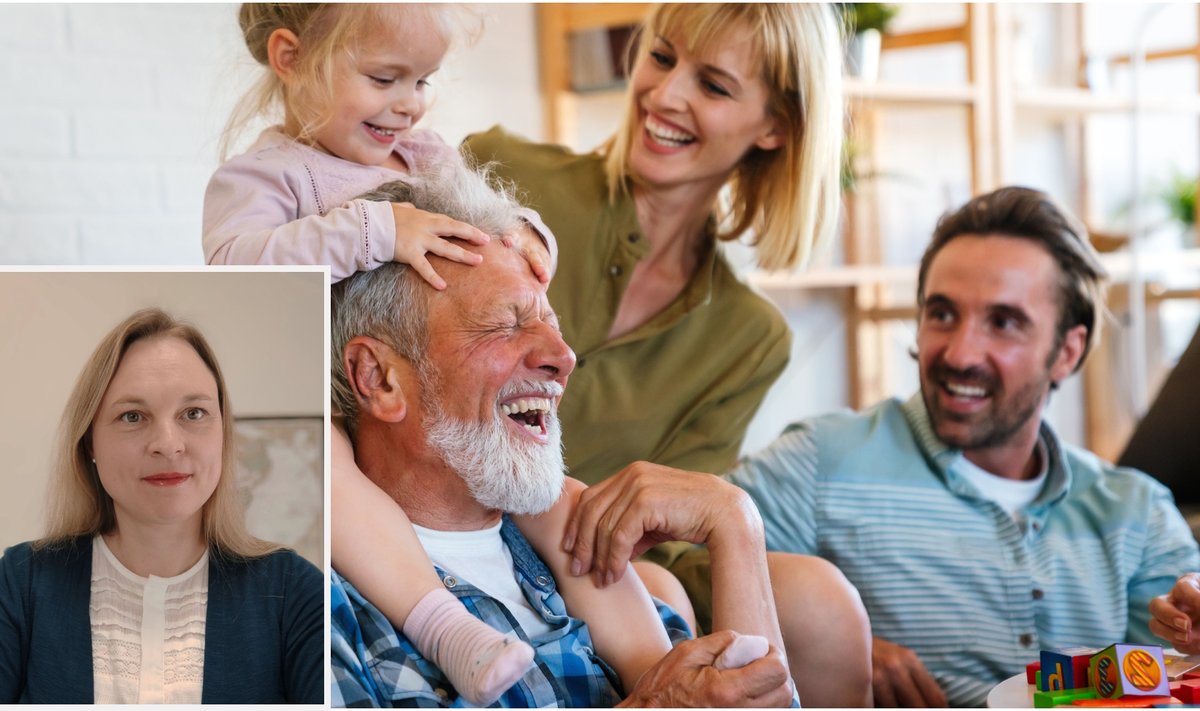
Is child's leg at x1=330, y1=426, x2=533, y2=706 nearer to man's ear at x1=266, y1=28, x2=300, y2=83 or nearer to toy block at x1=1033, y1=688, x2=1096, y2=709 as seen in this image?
man's ear at x1=266, y1=28, x2=300, y2=83

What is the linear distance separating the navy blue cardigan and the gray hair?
191 mm

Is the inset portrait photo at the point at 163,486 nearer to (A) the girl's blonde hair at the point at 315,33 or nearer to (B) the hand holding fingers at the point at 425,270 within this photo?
(B) the hand holding fingers at the point at 425,270

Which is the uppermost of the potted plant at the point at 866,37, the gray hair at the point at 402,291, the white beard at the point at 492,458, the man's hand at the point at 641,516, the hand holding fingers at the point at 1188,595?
the potted plant at the point at 866,37

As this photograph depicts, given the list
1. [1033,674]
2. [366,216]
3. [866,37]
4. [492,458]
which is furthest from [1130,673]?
[866,37]

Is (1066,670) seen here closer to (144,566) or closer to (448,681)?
(448,681)

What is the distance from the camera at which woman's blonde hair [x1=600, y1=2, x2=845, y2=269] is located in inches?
68.8

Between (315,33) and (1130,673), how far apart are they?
107 cm

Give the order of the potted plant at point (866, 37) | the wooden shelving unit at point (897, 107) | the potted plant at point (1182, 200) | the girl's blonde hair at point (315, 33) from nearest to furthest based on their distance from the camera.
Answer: the girl's blonde hair at point (315, 33) < the wooden shelving unit at point (897, 107) < the potted plant at point (866, 37) < the potted plant at point (1182, 200)

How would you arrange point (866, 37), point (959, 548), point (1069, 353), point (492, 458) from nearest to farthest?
point (492, 458) < point (959, 548) < point (1069, 353) < point (866, 37)

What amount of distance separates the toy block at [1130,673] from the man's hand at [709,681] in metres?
0.33

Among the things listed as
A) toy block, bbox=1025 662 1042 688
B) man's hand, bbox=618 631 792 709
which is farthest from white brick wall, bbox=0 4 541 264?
toy block, bbox=1025 662 1042 688

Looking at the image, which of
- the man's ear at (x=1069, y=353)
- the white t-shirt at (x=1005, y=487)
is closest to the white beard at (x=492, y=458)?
the white t-shirt at (x=1005, y=487)

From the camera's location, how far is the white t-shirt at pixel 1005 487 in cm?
199

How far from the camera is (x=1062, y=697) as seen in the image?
4.21ft
